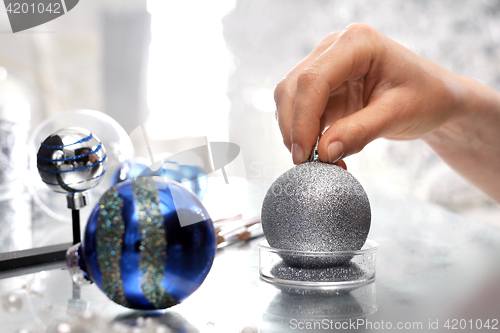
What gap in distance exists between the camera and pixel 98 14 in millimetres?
1143

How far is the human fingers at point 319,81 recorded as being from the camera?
17.8 inches

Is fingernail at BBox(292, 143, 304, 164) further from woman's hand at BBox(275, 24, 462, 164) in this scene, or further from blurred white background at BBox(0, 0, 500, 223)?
blurred white background at BBox(0, 0, 500, 223)

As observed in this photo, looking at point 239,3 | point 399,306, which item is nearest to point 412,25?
point 239,3

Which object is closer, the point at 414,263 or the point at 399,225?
the point at 414,263

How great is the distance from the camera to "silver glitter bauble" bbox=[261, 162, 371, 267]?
0.35 meters

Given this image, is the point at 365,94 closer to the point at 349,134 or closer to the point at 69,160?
the point at 349,134

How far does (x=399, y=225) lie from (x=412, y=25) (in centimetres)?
65

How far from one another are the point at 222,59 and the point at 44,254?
1.98 feet

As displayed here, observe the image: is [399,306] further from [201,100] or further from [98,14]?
[98,14]

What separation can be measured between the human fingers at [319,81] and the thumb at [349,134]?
3 centimetres

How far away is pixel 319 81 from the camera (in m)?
0.45

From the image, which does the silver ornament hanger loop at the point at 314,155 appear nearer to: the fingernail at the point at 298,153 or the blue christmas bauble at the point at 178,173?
the fingernail at the point at 298,153

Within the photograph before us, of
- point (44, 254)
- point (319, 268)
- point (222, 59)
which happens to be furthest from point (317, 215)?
point (222, 59)

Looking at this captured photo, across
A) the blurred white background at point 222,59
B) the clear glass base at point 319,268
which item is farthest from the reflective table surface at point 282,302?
the blurred white background at point 222,59
